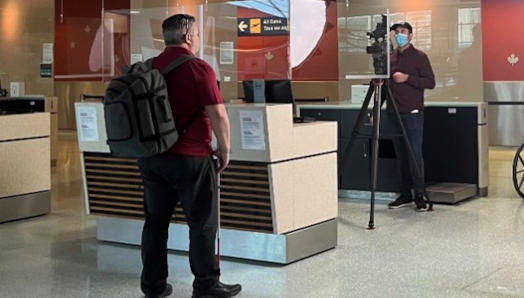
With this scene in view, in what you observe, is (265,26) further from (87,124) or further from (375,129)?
(87,124)

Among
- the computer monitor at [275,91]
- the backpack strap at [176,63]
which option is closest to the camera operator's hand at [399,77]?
the computer monitor at [275,91]

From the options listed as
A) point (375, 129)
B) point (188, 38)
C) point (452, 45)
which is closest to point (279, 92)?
point (375, 129)

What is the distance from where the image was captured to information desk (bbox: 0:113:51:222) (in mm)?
6996

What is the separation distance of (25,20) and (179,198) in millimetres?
9036

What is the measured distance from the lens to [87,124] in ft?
19.8

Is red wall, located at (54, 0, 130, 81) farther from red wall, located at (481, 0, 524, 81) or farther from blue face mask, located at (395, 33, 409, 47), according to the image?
blue face mask, located at (395, 33, 409, 47)

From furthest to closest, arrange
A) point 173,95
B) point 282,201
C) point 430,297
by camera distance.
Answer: point 282,201 → point 430,297 → point 173,95

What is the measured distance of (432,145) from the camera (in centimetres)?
833

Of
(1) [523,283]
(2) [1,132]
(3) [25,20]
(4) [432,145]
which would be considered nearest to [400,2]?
(4) [432,145]

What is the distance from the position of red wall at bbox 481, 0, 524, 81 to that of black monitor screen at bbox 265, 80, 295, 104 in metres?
8.18

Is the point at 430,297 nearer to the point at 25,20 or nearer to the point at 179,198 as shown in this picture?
the point at 179,198

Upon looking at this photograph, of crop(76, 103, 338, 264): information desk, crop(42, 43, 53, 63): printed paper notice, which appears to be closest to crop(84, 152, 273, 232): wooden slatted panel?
crop(76, 103, 338, 264): information desk

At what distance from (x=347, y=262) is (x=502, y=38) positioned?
30.8ft

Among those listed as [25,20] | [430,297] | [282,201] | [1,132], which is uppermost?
[25,20]
